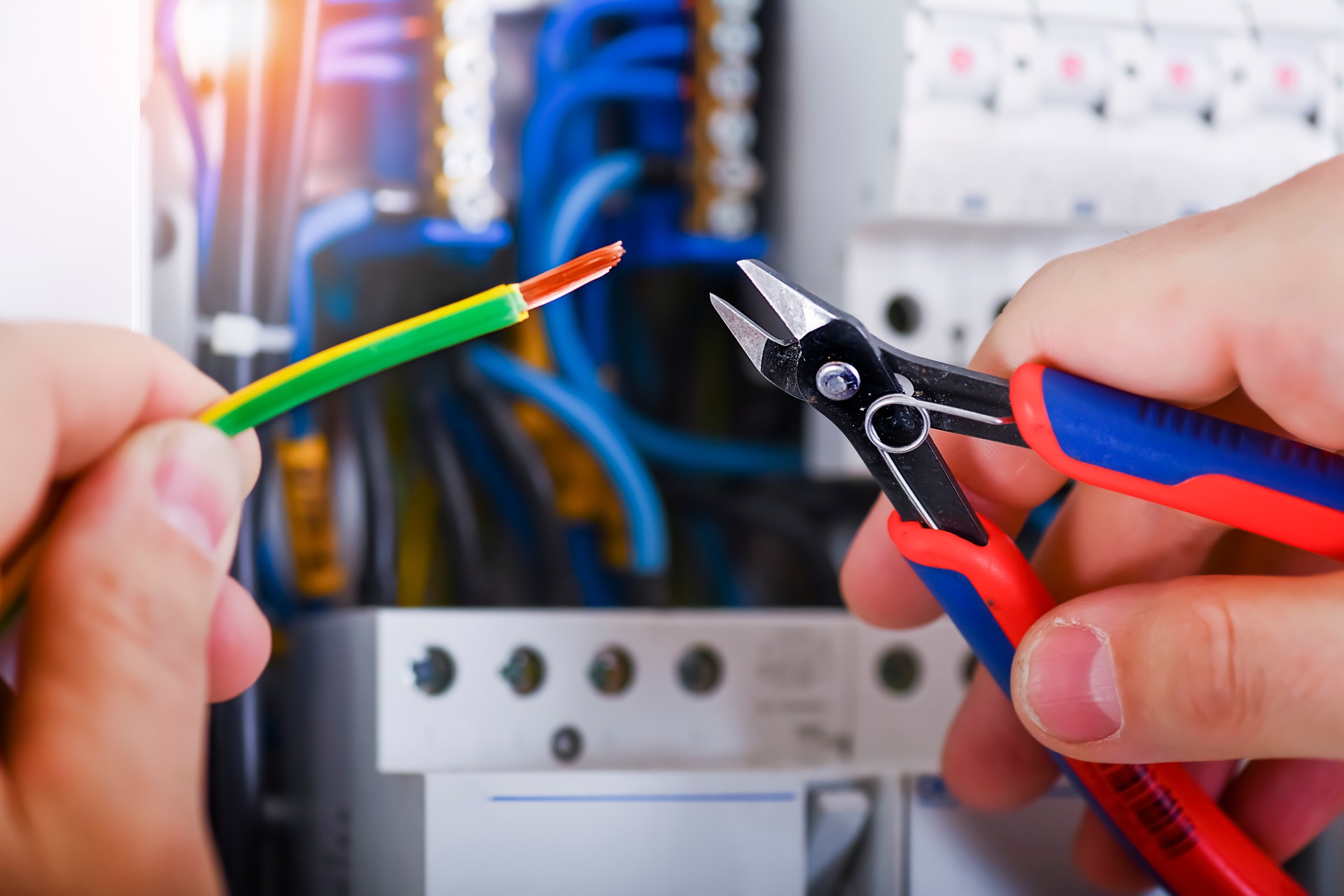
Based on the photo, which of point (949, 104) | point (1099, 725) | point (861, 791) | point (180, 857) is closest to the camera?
point (180, 857)

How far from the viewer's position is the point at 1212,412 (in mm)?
481

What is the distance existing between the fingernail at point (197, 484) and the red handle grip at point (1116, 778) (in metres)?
0.26

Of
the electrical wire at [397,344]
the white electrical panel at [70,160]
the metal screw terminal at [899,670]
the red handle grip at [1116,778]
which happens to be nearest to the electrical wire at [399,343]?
the electrical wire at [397,344]

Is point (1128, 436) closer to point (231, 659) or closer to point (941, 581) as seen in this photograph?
point (941, 581)

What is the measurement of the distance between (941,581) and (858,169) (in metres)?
0.35

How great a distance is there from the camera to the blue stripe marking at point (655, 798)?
18.8 inches

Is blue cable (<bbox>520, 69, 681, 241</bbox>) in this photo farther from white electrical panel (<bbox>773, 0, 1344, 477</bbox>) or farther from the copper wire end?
the copper wire end

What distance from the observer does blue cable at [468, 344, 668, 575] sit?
710 millimetres

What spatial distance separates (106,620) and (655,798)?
0.94 feet

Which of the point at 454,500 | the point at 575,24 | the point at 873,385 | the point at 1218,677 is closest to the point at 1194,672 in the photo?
the point at 1218,677

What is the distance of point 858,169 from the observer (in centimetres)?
67

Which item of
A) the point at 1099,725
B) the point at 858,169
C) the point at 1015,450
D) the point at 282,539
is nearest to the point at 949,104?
the point at 858,169

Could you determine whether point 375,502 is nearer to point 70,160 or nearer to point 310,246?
point 310,246

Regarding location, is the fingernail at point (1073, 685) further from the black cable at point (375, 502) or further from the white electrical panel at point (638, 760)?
the black cable at point (375, 502)
